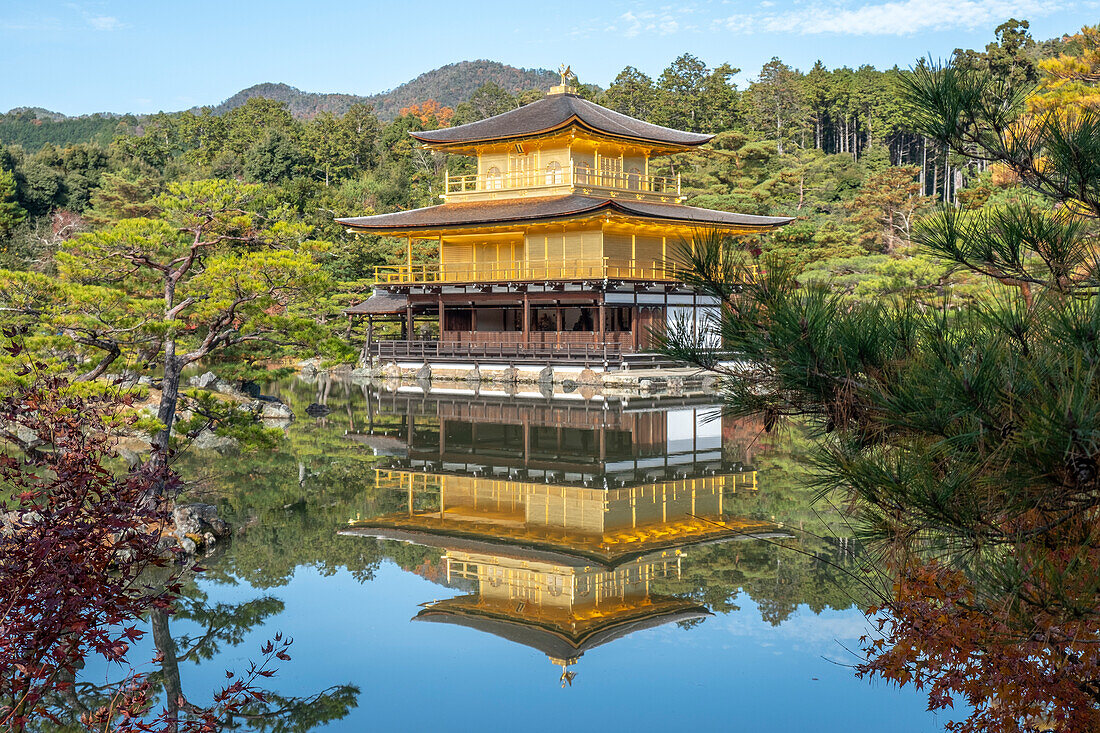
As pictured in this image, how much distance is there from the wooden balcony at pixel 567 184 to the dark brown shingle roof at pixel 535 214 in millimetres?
340

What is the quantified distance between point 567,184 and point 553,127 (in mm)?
2118

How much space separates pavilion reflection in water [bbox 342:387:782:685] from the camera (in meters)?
7.11

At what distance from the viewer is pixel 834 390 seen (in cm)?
367

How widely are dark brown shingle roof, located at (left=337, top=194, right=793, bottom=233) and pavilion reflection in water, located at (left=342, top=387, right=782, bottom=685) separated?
10.7 m

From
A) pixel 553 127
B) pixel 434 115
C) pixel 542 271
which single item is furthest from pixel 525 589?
pixel 434 115

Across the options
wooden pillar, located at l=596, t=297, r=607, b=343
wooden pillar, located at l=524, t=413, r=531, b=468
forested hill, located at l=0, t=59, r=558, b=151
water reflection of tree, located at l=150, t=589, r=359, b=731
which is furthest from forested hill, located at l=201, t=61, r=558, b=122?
water reflection of tree, located at l=150, t=589, r=359, b=731

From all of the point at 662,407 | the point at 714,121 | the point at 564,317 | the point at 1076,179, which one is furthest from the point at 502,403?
the point at 714,121

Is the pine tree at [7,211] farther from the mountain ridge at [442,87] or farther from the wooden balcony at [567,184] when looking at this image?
the mountain ridge at [442,87]

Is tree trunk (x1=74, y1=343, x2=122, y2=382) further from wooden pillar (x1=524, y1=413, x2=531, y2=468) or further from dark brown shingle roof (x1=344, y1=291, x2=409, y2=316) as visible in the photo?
dark brown shingle roof (x1=344, y1=291, x2=409, y2=316)

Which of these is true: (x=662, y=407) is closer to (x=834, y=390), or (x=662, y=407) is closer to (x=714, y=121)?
(x=834, y=390)

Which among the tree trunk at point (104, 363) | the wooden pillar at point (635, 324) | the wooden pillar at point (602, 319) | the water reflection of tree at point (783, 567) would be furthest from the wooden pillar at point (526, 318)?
the tree trunk at point (104, 363)

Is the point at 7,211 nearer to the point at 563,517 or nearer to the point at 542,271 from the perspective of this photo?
the point at 542,271

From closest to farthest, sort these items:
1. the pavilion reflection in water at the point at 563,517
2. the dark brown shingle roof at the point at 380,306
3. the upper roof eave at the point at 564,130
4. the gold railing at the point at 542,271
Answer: the pavilion reflection in water at the point at 563,517, the gold railing at the point at 542,271, the upper roof eave at the point at 564,130, the dark brown shingle roof at the point at 380,306

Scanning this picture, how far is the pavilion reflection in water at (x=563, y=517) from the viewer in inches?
280
